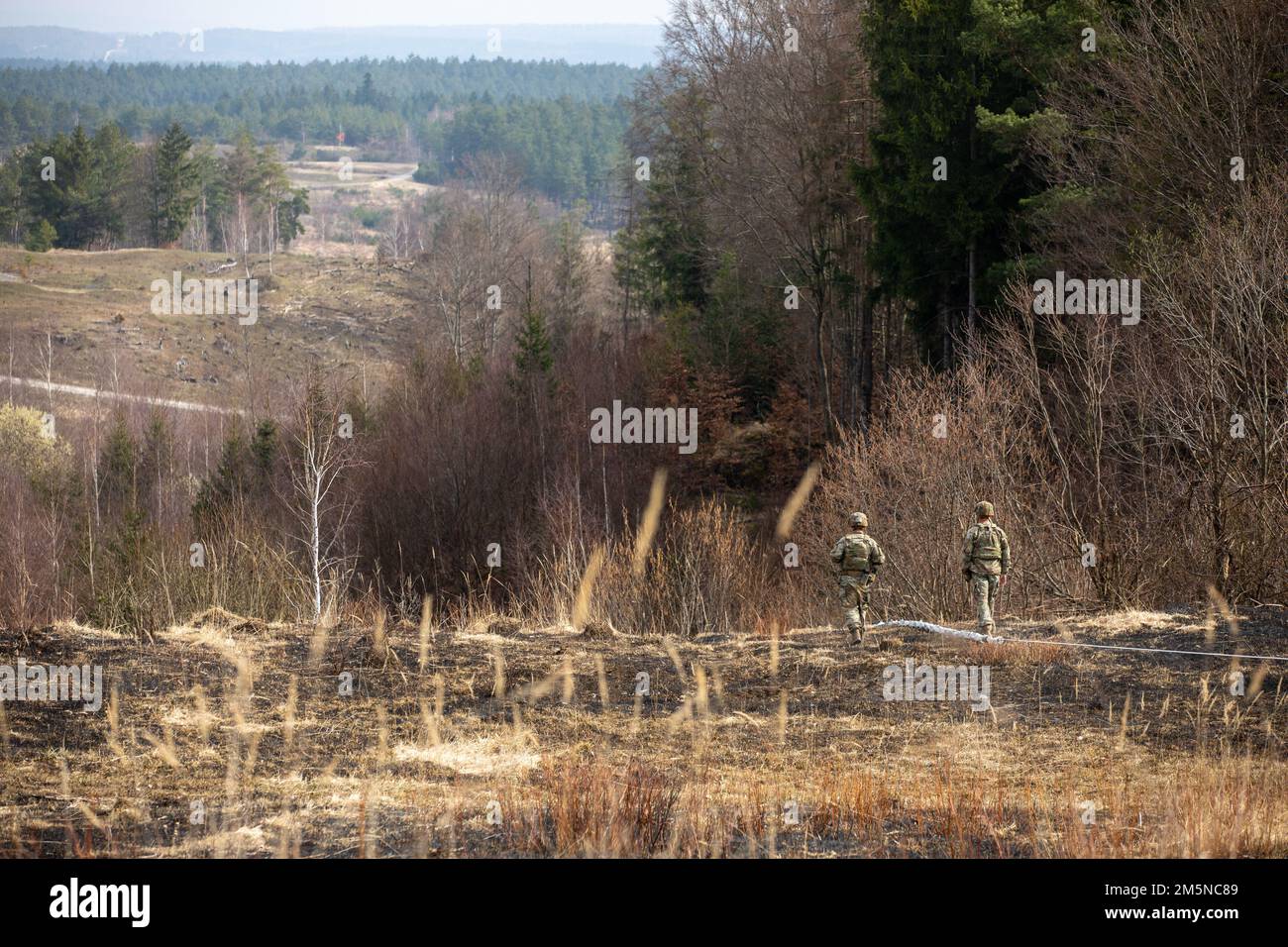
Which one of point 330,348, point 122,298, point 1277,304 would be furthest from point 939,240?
point 122,298

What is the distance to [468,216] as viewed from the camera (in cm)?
8850

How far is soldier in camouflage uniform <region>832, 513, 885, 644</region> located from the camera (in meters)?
14.5

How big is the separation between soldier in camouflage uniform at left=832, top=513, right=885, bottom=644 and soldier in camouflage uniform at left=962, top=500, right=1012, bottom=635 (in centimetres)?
96

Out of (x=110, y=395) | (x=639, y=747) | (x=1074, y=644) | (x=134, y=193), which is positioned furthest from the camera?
(x=134, y=193)

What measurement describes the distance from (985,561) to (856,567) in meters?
1.36

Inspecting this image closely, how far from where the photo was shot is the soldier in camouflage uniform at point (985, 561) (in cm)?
1452

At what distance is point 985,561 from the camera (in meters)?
14.5

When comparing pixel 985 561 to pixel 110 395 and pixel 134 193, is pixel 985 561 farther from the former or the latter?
pixel 134 193

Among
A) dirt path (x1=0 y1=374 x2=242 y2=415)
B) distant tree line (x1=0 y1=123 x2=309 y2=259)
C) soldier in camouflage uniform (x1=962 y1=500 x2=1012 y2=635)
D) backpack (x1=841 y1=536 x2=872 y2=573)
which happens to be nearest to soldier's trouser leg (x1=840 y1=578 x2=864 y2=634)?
backpack (x1=841 y1=536 x2=872 y2=573)

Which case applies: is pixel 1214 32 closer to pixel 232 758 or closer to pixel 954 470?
pixel 954 470

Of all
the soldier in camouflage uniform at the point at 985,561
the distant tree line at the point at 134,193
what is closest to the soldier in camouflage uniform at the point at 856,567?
the soldier in camouflage uniform at the point at 985,561

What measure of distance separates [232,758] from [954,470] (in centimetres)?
1448

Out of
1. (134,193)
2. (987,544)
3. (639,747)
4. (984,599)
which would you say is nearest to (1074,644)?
(984,599)

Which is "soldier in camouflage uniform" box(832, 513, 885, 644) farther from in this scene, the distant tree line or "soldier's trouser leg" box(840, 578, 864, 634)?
the distant tree line
